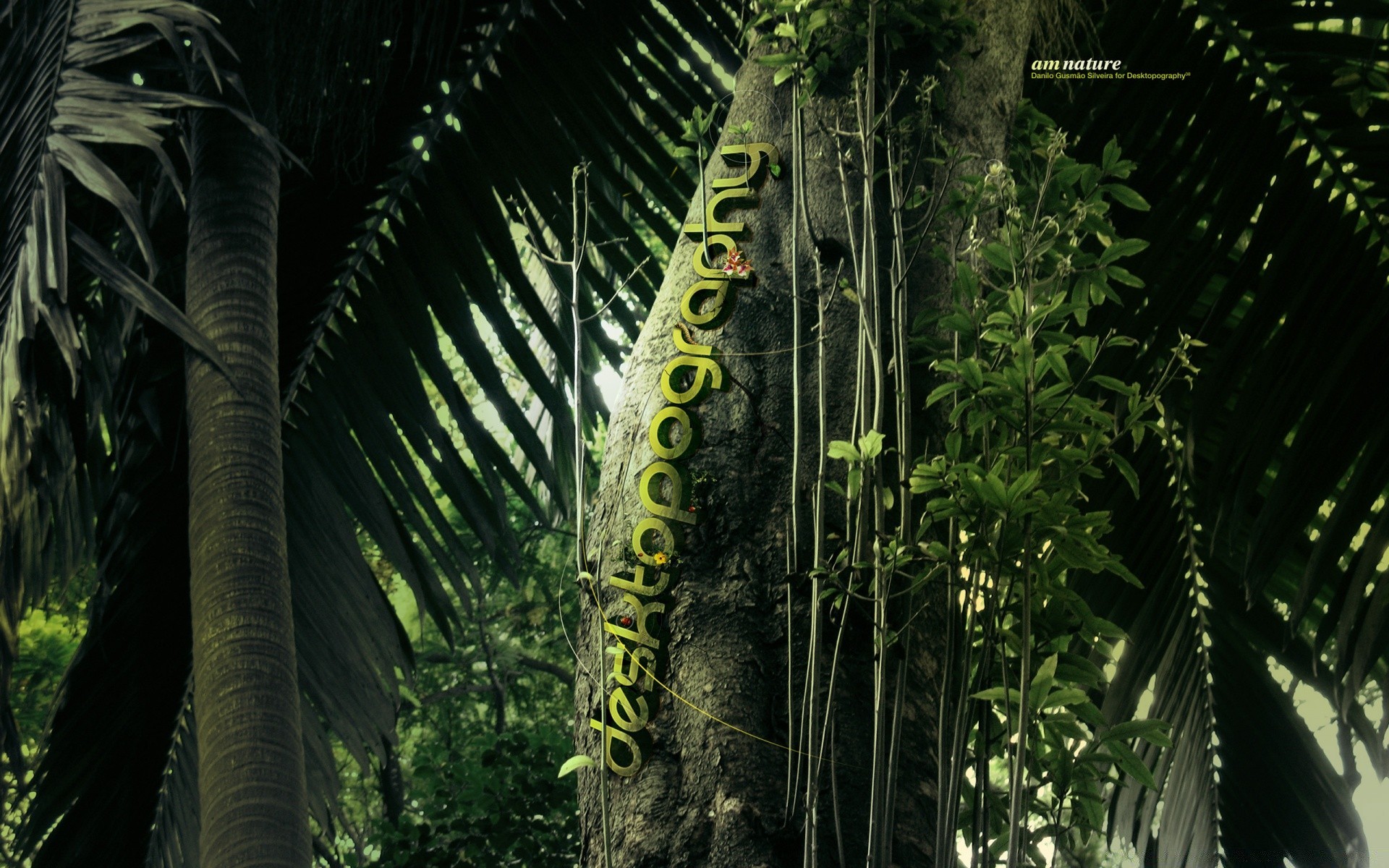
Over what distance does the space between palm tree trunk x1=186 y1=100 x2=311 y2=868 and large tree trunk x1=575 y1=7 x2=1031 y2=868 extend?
1.69 feet

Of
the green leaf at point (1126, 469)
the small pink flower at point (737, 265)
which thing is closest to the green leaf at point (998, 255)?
the green leaf at point (1126, 469)

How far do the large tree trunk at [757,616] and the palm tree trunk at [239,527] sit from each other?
515 millimetres

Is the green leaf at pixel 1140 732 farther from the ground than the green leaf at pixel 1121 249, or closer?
closer

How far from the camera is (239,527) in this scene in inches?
73.7

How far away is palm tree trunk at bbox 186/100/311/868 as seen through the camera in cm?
171

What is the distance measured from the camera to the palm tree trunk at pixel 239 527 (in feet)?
5.62

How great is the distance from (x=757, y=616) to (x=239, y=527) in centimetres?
90

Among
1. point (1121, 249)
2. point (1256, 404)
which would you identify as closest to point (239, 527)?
point (1121, 249)

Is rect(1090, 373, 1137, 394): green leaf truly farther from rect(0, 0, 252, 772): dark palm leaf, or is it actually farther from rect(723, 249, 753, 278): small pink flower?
rect(0, 0, 252, 772): dark palm leaf

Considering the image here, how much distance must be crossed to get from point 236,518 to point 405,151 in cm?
162

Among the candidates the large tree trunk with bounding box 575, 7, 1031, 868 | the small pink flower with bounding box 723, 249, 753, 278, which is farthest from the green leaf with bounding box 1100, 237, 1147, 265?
the small pink flower with bounding box 723, 249, 753, 278

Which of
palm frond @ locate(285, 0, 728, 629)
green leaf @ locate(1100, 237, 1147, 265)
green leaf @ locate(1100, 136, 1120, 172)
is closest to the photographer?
green leaf @ locate(1100, 237, 1147, 265)

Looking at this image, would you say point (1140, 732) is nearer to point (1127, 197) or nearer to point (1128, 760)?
point (1128, 760)

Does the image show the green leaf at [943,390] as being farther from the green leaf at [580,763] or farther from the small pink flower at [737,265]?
the green leaf at [580,763]
